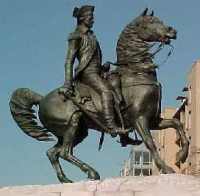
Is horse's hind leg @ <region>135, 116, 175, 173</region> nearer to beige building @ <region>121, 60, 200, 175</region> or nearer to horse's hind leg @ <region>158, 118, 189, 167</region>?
horse's hind leg @ <region>158, 118, 189, 167</region>

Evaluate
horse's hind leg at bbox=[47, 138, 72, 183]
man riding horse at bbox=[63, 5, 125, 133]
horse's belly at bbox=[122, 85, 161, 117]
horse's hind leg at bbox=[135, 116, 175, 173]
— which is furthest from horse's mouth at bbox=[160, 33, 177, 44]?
horse's hind leg at bbox=[47, 138, 72, 183]

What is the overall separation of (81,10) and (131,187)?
3972 mm

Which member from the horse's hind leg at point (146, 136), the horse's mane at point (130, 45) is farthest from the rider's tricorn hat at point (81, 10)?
the horse's hind leg at point (146, 136)

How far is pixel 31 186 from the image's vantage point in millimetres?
12375

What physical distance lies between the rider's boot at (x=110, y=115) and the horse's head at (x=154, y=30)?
4.52ft

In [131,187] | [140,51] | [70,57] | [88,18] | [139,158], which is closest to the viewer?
[131,187]

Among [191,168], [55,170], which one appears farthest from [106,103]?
[191,168]

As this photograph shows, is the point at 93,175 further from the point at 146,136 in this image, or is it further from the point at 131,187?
the point at 131,187

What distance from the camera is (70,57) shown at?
13.7m

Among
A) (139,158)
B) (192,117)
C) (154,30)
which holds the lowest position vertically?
(139,158)

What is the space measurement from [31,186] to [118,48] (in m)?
3.21

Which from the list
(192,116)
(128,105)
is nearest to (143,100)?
(128,105)

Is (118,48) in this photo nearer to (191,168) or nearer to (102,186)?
(102,186)

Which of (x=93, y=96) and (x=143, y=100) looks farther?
(x=93, y=96)
